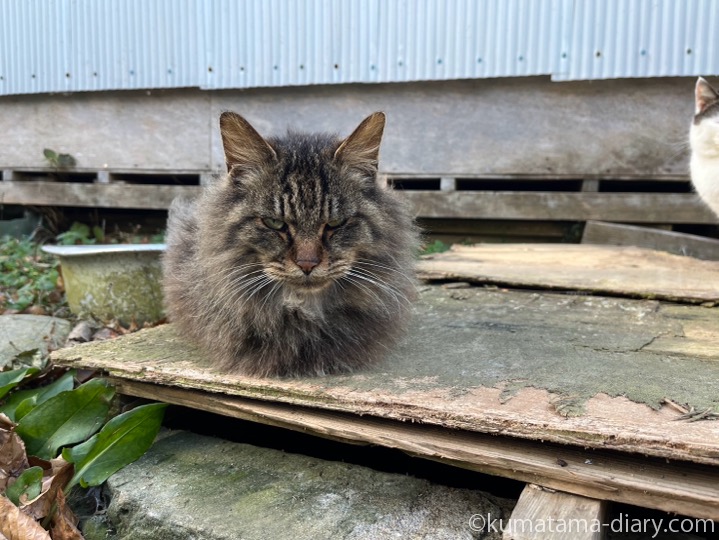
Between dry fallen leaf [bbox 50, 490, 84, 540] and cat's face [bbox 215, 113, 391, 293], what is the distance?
93 cm

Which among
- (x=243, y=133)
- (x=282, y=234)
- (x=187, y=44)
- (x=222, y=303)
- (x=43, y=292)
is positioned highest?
(x=187, y=44)

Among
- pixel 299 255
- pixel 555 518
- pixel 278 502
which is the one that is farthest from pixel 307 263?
pixel 555 518

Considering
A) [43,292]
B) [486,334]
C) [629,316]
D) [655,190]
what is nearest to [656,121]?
[655,190]

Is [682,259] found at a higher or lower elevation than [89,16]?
lower

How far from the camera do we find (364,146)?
212 centimetres

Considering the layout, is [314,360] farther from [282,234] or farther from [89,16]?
[89,16]

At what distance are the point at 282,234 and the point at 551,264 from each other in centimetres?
283

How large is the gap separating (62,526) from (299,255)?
3.56 feet

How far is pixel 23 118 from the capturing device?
253 inches

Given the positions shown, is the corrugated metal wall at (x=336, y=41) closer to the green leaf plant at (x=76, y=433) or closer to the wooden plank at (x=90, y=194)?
the wooden plank at (x=90, y=194)

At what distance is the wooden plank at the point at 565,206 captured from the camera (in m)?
5.25

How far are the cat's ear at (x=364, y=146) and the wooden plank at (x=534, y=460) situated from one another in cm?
87

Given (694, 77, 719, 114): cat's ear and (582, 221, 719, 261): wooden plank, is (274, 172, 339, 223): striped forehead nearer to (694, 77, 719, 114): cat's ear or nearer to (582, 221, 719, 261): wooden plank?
(694, 77, 719, 114): cat's ear

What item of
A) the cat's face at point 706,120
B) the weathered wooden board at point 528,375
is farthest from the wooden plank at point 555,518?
the cat's face at point 706,120
